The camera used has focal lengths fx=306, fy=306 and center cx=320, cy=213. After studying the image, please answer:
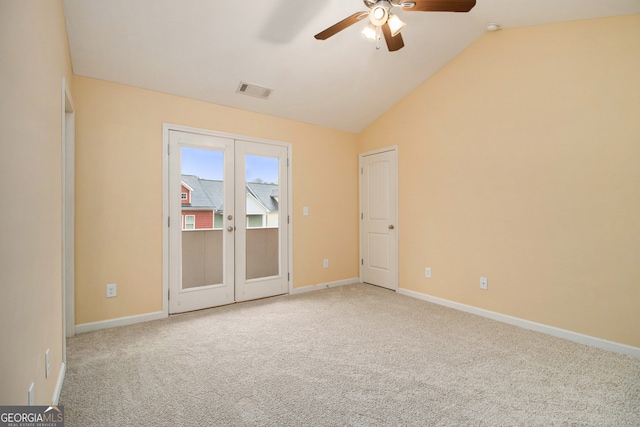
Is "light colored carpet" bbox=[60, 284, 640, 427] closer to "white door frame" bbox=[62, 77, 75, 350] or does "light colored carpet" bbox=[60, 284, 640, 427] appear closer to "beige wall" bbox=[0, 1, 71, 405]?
"white door frame" bbox=[62, 77, 75, 350]

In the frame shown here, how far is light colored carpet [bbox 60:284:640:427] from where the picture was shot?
1.72m

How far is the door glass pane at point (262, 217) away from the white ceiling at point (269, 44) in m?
0.75

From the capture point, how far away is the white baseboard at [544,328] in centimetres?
247

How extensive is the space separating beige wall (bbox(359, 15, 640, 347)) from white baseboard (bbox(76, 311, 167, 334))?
→ 3158 mm

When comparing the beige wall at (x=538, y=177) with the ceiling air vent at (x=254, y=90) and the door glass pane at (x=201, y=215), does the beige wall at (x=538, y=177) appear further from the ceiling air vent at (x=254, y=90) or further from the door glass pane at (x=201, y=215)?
the door glass pane at (x=201, y=215)

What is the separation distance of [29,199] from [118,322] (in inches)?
87.9

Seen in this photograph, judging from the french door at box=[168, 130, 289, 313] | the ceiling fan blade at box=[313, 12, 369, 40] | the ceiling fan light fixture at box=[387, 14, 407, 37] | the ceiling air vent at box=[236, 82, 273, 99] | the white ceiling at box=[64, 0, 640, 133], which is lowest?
the french door at box=[168, 130, 289, 313]

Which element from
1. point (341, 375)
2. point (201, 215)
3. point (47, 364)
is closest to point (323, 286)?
point (201, 215)

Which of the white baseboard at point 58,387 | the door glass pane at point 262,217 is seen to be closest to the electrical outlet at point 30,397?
the white baseboard at point 58,387

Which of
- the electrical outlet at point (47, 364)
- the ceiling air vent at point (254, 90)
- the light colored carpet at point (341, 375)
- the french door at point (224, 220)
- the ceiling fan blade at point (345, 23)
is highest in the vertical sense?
the ceiling air vent at point (254, 90)

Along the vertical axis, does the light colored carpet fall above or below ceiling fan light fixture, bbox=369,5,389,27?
below

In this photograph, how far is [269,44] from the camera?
298cm

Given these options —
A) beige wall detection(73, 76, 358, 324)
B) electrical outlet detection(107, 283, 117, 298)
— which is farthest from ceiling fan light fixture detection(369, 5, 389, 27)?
electrical outlet detection(107, 283, 117, 298)

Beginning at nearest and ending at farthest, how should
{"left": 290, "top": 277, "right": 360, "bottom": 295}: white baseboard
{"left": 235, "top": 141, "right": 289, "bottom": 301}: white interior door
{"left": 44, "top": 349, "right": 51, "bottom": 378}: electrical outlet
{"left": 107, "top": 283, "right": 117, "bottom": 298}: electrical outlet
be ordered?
{"left": 44, "top": 349, "right": 51, "bottom": 378}: electrical outlet
{"left": 107, "top": 283, "right": 117, "bottom": 298}: electrical outlet
{"left": 235, "top": 141, "right": 289, "bottom": 301}: white interior door
{"left": 290, "top": 277, "right": 360, "bottom": 295}: white baseboard
